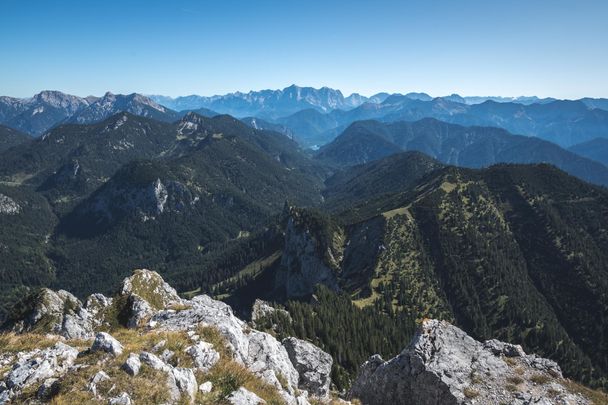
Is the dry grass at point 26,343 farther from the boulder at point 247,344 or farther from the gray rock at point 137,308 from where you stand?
the gray rock at point 137,308

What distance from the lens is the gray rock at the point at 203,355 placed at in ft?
87.6

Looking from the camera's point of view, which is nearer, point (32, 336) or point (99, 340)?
point (99, 340)

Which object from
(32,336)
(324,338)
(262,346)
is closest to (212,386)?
(262,346)

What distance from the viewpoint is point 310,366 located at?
142ft

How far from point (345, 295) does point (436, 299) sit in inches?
1834

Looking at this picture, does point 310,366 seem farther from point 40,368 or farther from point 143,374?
point 40,368

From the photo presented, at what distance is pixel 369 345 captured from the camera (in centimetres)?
11812

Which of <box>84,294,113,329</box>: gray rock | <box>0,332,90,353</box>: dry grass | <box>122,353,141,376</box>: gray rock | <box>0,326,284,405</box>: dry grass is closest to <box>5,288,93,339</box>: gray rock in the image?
<box>84,294,113,329</box>: gray rock

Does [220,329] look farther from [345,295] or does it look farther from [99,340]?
[345,295]

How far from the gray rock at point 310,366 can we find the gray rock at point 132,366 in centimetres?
2134

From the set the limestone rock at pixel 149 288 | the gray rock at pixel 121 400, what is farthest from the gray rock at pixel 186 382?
the limestone rock at pixel 149 288

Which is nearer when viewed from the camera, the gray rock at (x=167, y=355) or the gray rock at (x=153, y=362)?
the gray rock at (x=153, y=362)

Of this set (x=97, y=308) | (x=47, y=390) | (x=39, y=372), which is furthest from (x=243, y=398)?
(x=97, y=308)

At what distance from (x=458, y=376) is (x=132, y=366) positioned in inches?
1039
